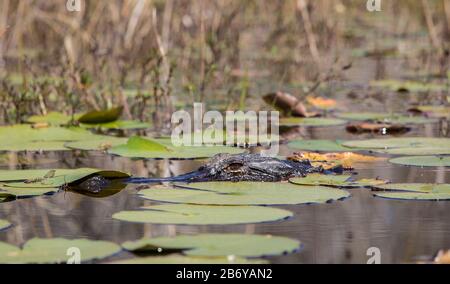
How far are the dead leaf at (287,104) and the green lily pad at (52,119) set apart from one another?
4.33 ft

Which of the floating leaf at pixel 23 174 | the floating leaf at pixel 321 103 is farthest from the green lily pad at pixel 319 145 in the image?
the floating leaf at pixel 321 103

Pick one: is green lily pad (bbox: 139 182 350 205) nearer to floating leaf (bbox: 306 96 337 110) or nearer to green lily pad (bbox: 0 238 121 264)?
green lily pad (bbox: 0 238 121 264)

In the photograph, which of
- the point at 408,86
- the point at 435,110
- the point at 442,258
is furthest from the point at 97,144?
the point at 408,86

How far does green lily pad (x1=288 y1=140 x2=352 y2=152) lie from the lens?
576cm

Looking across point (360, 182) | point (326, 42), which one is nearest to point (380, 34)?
point (326, 42)

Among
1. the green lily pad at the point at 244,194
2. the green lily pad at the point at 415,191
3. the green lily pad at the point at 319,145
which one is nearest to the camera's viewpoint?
the green lily pad at the point at 244,194

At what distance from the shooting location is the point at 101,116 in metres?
6.79

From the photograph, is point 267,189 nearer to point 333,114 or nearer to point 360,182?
point 360,182

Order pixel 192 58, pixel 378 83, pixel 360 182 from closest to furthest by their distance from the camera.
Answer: pixel 360 182, pixel 378 83, pixel 192 58

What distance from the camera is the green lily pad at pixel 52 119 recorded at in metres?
6.87

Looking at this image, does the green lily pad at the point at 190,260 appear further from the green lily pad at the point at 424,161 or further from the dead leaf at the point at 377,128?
the dead leaf at the point at 377,128

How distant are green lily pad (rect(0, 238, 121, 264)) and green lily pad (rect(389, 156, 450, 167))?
210 centimetres

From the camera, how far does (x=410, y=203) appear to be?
14.1 ft
